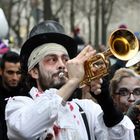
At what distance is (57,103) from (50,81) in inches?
14.9

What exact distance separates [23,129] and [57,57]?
657mm

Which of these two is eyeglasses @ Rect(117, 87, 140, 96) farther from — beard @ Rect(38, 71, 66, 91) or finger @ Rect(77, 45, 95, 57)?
finger @ Rect(77, 45, 95, 57)

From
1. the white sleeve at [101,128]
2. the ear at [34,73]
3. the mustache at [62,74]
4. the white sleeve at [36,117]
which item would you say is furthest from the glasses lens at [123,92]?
the white sleeve at [36,117]

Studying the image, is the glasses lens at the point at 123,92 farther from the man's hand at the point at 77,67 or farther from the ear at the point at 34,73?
the man's hand at the point at 77,67

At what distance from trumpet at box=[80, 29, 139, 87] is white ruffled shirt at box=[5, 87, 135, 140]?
0.23m

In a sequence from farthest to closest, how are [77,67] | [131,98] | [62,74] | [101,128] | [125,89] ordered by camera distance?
[125,89]
[131,98]
[101,128]
[62,74]
[77,67]

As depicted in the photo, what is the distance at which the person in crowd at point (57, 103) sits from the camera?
396cm

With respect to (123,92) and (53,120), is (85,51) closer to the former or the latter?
(53,120)

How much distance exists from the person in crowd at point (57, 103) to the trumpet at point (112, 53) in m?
0.07

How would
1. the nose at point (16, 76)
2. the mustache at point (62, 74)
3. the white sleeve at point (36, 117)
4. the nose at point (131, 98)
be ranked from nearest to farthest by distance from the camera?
the white sleeve at point (36, 117) < the mustache at point (62, 74) < the nose at point (131, 98) < the nose at point (16, 76)

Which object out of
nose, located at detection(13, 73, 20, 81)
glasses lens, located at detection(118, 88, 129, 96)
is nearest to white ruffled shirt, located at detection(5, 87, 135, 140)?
glasses lens, located at detection(118, 88, 129, 96)

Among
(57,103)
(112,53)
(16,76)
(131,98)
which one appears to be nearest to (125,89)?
(131,98)

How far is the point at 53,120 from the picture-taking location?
3.96 m

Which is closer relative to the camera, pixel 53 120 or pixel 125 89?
pixel 53 120
